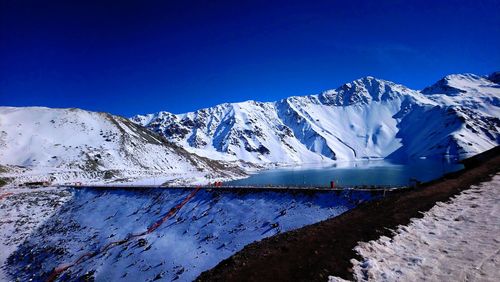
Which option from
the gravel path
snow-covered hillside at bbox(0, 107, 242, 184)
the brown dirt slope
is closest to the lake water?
snow-covered hillside at bbox(0, 107, 242, 184)

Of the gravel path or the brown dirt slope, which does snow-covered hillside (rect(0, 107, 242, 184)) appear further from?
the gravel path

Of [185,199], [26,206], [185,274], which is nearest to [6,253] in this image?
[26,206]

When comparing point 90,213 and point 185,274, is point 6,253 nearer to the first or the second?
point 90,213

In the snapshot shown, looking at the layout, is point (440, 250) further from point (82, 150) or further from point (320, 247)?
point (82, 150)

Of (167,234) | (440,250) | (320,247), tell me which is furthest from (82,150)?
(440,250)

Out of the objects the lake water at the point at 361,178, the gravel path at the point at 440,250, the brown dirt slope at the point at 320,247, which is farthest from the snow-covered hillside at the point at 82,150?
the gravel path at the point at 440,250

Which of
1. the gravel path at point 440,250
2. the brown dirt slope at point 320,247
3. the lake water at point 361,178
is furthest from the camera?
the lake water at point 361,178

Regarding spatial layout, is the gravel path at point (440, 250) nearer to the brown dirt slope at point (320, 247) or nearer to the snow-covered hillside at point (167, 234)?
the brown dirt slope at point (320, 247)
